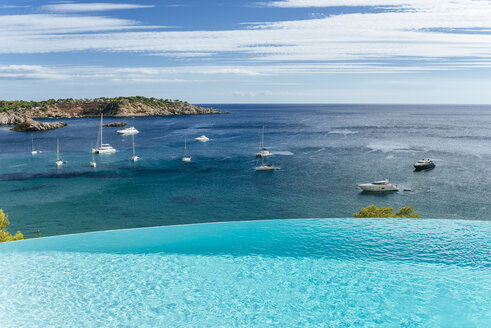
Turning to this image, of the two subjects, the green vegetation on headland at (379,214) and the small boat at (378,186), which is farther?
the small boat at (378,186)

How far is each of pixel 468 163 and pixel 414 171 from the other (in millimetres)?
10381

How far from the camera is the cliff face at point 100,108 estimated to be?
146 metres

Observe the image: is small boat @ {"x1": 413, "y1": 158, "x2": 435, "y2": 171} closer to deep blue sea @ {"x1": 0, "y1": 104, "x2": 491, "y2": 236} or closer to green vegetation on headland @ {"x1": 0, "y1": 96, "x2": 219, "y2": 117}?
deep blue sea @ {"x1": 0, "y1": 104, "x2": 491, "y2": 236}

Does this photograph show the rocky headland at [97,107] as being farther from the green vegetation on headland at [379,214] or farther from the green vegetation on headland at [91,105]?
the green vegetation on headland at [379,214]

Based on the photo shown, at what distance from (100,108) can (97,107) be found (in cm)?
186

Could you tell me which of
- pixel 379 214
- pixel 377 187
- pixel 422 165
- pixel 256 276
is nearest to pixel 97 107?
pixel 422 165

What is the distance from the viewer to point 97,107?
523 feet

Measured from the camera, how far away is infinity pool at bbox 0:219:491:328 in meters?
10.8

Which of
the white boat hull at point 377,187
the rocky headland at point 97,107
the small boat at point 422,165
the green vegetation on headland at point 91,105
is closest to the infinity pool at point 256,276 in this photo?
the white boat hull at point 377,187

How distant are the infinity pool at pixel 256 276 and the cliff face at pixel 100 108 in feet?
469

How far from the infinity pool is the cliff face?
14310 cm

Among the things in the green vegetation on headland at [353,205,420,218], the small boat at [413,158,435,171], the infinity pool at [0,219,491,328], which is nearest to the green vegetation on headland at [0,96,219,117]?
the small boat at [413,158,435,171]

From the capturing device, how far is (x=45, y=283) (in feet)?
41.4

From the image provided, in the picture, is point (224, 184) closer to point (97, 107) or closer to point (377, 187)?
point (377, 187)
